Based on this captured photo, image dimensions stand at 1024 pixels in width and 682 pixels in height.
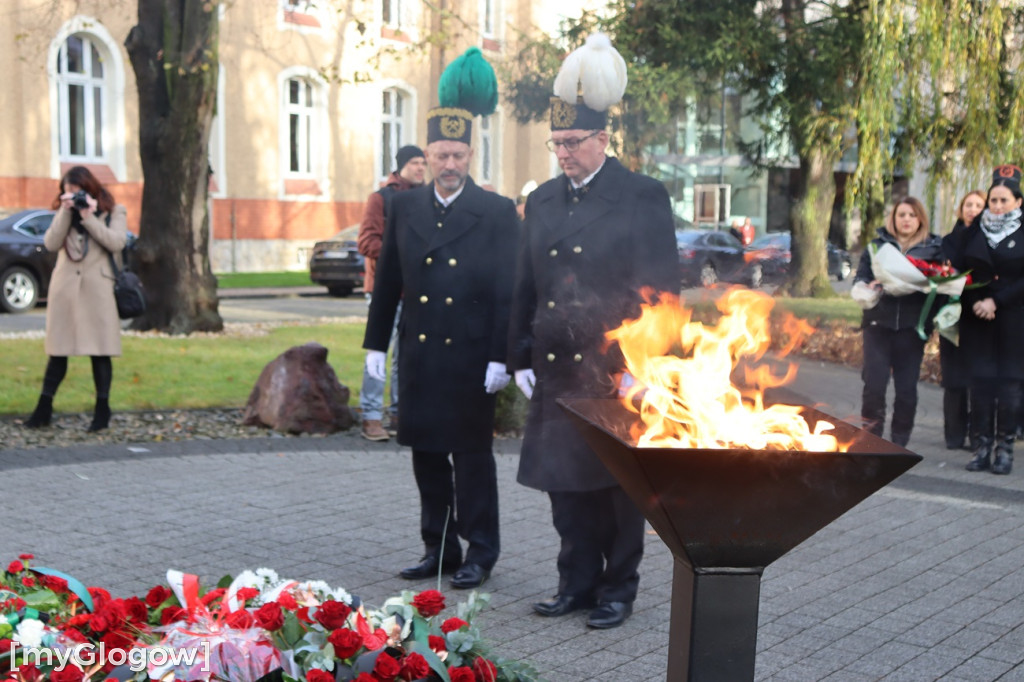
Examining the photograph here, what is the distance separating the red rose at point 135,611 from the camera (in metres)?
3.62

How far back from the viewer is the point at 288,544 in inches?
243

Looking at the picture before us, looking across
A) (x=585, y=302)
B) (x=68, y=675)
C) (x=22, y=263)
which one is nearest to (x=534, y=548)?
(x=585, y=302)

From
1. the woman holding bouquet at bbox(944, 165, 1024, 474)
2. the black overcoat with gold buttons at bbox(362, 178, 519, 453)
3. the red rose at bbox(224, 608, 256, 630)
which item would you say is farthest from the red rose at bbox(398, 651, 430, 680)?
the woman holding bouquet at bbox(944, 165, 1024, 474)

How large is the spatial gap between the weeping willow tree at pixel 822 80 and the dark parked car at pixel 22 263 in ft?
32.3

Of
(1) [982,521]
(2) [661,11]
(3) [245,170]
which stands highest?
(2) [661,11]

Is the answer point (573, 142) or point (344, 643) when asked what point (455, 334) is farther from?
point (344, 643)

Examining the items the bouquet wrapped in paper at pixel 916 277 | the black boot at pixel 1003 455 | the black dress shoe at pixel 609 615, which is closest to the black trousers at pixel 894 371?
the bouquet wrapped in paper at pixel 916 277

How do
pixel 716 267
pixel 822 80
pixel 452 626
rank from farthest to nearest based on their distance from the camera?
pixel 822 80
pixel 716 267
pixel 452 626

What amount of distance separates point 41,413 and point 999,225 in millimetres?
7308

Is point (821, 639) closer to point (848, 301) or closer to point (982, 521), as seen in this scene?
point (982, 521)

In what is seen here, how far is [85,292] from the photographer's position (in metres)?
9.14

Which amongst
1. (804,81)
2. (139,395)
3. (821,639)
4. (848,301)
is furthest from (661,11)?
(821,639)

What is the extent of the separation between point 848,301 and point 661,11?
19.3ft

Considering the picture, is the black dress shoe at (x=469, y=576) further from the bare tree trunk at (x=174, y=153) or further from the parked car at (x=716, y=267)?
the bare tree trunk at (x=174, y=153)
